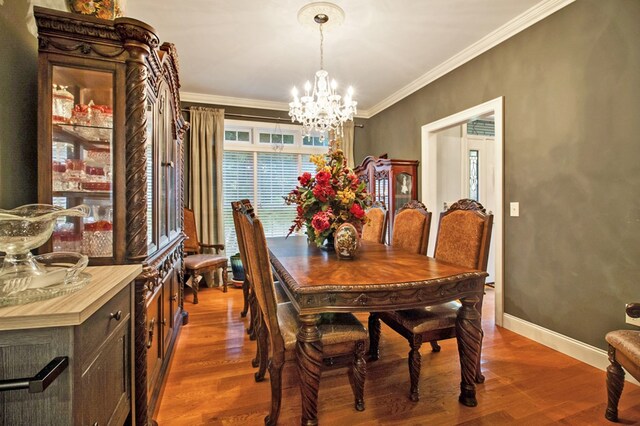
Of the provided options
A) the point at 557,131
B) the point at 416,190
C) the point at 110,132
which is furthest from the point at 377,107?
the point at 110,132

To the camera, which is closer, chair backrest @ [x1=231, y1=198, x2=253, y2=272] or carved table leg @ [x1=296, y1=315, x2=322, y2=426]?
carved table leg @ [x1=296, y1=315, x2=322, y2=426]

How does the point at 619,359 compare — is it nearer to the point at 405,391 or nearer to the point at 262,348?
the point at 405,391

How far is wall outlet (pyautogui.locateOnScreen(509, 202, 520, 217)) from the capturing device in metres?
2.69

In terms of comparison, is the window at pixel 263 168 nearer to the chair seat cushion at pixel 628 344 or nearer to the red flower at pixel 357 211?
the red flower at pixel 357 211

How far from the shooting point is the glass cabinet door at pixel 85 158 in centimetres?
135

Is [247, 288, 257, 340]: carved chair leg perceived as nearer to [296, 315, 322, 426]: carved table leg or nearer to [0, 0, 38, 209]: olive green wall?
[296, 315, 322, 426]: carved table leg

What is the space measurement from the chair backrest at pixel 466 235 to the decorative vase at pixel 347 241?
601 mm

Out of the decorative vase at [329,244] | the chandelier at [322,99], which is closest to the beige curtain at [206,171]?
the chandelier at [322,99]

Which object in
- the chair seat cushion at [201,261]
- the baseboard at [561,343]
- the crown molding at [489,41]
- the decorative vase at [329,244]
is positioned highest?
the crown molding at [489,41]

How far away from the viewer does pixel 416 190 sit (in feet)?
13.3

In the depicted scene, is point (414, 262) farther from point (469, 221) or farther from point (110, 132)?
point (110, 132)

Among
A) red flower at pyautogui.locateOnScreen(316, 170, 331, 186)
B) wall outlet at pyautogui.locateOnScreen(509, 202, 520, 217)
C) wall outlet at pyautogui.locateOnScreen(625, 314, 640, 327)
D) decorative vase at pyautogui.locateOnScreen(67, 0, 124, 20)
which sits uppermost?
decorative vase at pyautogui.locateOnScreen(67, 0, 124, 20)

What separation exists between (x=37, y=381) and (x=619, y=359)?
229 cm

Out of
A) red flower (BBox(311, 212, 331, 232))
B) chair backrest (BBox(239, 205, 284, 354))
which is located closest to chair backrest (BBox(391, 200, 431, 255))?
red flower (BBox(311, 212, 331, 232))
